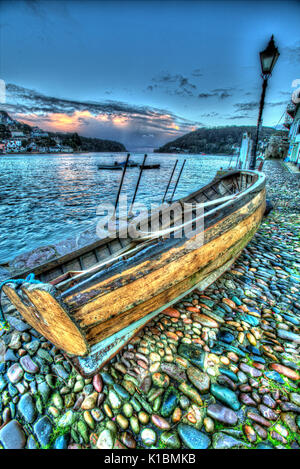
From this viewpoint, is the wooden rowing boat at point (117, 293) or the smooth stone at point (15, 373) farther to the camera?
the smooth stone at point (15, 373)

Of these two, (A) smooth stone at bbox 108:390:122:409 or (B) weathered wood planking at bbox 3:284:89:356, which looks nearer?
(B) weathered wood planking at bbox 3:284:89:356

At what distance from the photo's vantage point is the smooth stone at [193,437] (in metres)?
1.76

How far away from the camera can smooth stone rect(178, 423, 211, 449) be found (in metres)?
1.76

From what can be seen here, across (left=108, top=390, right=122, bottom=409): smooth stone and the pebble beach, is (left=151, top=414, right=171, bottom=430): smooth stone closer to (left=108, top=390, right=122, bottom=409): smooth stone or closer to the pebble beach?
the pebble beach

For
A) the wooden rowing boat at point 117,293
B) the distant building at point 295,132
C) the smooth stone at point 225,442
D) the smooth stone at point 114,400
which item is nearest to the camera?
the smooth stone at point 225,442

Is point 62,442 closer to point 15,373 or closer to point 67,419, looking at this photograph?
point 67,419

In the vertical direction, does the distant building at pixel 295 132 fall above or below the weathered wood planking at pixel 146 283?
above

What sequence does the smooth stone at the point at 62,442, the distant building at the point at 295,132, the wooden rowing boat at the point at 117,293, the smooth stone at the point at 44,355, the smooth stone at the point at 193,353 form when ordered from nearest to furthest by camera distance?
the smooth stone at the point at 62,442 → the wooden rowing boat at the point at 117,293 → the smooth stone at the point at 193,353 → the smooth stone at the point at 44,355 → the distant building at the point at 295,132

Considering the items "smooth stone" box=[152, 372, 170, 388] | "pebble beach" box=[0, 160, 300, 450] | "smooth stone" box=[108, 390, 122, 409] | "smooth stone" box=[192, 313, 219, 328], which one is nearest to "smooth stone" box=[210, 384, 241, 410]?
"pebble beach" box=[0, 160, 300, 450]

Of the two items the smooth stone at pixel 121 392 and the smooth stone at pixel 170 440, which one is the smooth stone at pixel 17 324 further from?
the smooth stone at pixel 170 440

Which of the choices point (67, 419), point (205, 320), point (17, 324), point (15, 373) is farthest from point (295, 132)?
point (15, 373)

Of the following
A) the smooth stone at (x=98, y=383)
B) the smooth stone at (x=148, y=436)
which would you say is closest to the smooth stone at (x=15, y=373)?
the smooth stone at (x=98, y=383)

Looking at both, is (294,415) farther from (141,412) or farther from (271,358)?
(141,412)

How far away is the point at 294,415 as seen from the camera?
1.89 m
